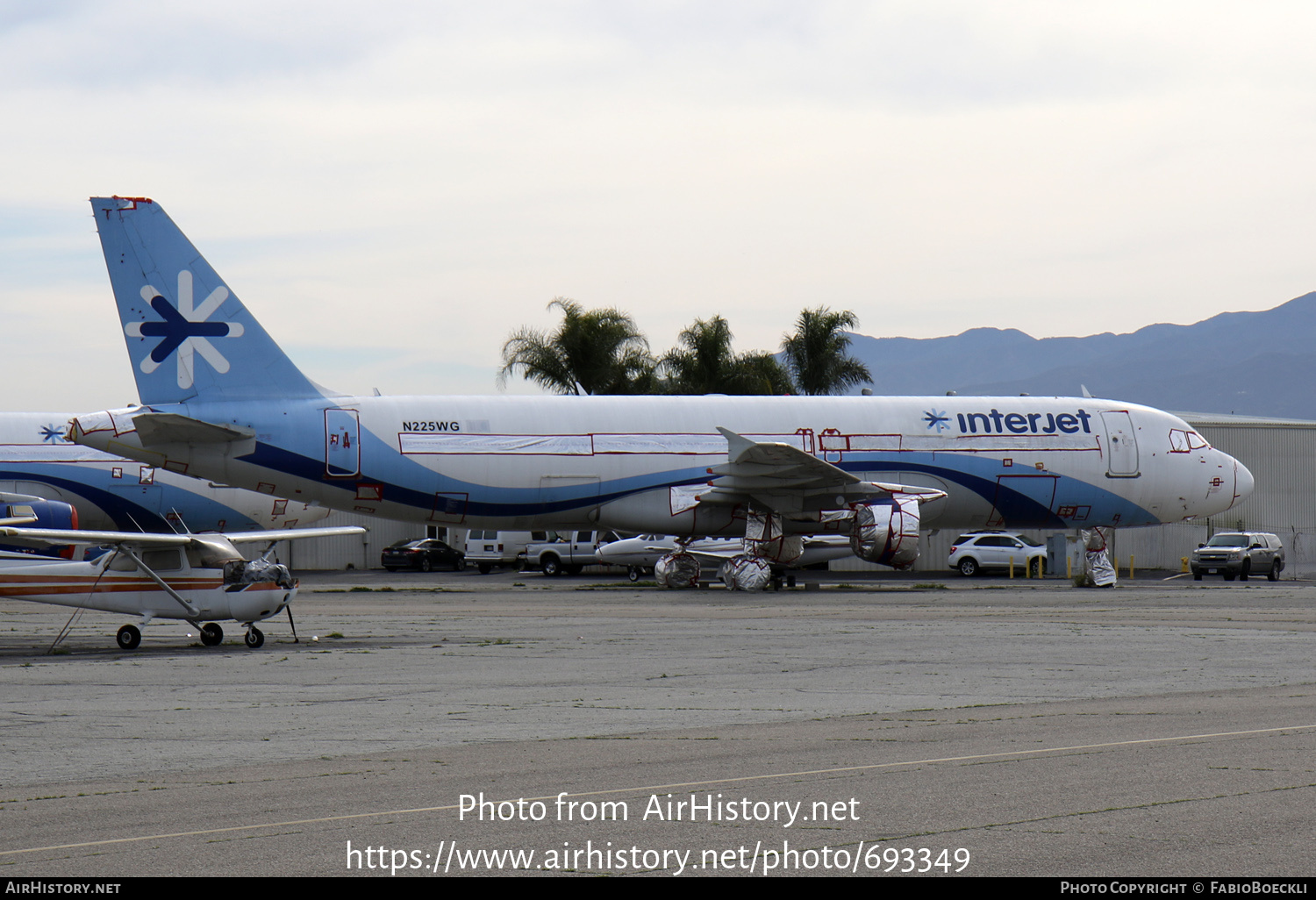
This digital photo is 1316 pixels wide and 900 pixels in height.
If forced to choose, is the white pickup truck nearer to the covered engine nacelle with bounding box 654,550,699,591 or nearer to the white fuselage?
the covered engine nacelle with bounding box 654,550,699,591

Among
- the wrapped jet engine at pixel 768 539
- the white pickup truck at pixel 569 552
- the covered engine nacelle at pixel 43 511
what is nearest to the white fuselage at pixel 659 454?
the wrapped jet engine at pixel 768 539

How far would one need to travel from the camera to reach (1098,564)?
1439 inches

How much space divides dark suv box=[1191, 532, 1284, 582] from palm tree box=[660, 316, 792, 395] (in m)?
23.4

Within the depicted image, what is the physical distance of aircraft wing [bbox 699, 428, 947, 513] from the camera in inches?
1257

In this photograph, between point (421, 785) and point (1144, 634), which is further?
point (1144, 634)

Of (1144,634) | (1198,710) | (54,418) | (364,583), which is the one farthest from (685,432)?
(1198,710)

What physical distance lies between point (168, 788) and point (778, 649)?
1115 centimetres

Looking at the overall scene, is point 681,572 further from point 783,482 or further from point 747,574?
point 783,482

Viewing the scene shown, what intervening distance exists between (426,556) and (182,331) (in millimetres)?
25842

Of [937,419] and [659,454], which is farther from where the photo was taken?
[937,419]

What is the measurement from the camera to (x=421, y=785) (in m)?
8.62

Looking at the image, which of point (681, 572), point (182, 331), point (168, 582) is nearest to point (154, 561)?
point (168, 582)
